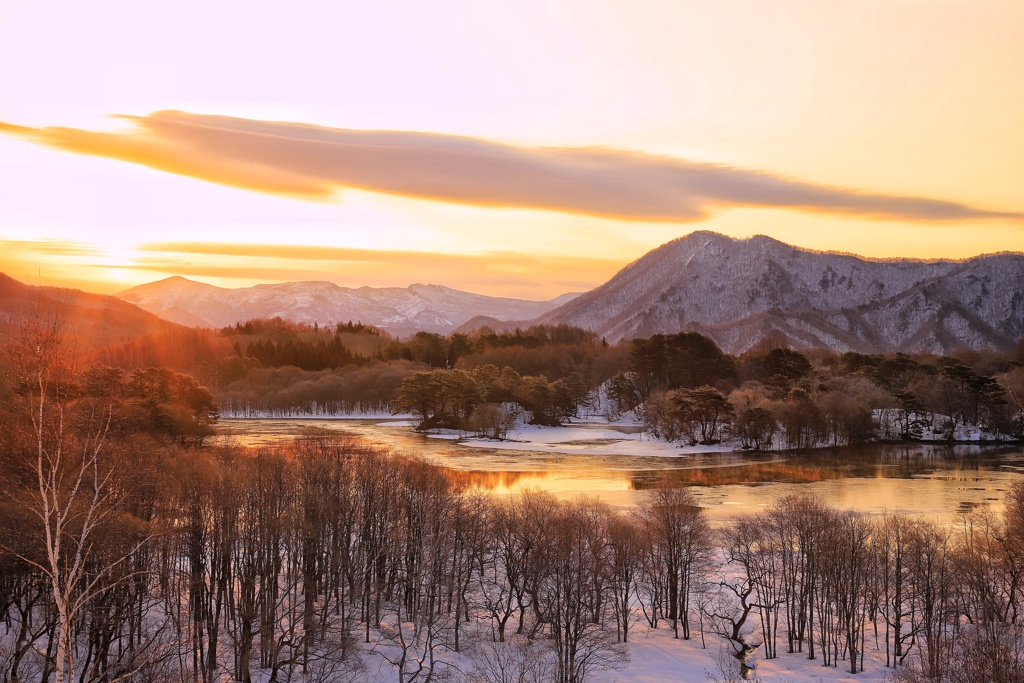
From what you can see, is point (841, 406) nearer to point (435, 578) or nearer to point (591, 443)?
point (591, 443)

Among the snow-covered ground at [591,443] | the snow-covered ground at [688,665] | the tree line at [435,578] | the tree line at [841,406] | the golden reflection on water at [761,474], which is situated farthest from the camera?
the tree line at [841,406]

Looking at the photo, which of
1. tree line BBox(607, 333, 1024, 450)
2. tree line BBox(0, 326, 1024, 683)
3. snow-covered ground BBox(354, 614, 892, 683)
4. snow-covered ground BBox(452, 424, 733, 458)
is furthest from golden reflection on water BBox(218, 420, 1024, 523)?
snow-covered ground BBox(354, 614, 892, 683)

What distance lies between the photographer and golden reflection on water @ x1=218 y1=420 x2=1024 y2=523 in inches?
2463

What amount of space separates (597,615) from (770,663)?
7.97 meters

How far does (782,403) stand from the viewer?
356 feet

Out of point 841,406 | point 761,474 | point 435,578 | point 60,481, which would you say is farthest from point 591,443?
point 60,481

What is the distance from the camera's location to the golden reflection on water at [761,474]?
62.6m

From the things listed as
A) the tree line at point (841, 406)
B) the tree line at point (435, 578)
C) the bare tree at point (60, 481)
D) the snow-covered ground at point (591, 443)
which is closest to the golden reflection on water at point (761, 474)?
Answer: the snow-covered ground at point (591, 443)

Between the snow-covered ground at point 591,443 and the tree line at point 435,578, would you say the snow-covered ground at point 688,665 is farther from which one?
the snow-covered ground at point 591,443

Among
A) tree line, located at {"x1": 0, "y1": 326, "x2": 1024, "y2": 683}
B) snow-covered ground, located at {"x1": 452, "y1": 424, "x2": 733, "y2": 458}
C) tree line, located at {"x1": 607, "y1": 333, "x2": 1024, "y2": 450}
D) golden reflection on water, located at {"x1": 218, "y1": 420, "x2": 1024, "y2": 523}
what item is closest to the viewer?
tree line, located at {"x1": 0, "y1": 326, "x2": 1024, "y2": 683}

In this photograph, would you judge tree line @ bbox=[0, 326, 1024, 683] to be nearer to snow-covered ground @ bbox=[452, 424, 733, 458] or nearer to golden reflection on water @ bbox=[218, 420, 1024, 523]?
golden reflection on water @ bbox=[218, 420, 1024, 523]

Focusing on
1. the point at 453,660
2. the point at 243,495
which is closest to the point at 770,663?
the point at 453,660

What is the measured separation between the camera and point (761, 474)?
263 ft

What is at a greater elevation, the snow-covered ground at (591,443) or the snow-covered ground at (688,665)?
the snow-covered ground at (688,665)
